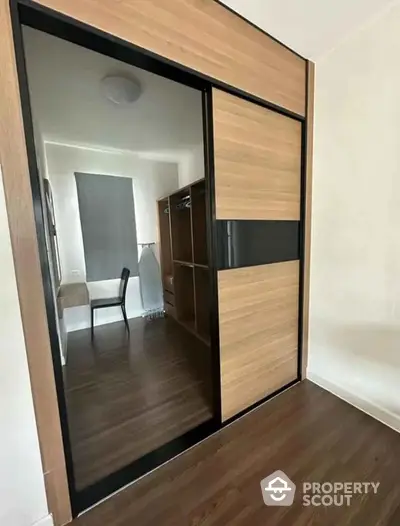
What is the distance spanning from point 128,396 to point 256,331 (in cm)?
125

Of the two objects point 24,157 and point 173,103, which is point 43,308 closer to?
point 24,157

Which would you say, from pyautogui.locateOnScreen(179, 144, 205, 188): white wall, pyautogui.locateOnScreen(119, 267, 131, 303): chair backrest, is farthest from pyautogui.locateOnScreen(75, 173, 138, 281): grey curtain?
pyautogui.locateOnScreen(179, 144, 205, 188): white wall

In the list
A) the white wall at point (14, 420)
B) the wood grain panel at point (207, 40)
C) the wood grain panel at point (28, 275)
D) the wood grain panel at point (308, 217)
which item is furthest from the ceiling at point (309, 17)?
the white wall at point (14, 420)

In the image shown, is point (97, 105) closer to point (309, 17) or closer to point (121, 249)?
point (309, 17)

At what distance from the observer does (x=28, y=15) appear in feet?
3.51

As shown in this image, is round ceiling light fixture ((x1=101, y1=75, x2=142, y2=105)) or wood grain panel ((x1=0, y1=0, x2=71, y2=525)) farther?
round ceiling light fixture ((x1=101, y1=75, x2=142, y2=105))

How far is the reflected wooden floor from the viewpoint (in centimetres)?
174

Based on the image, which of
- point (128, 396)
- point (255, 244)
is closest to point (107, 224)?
point (128, 396)

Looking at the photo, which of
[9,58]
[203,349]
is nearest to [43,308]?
[9,58]

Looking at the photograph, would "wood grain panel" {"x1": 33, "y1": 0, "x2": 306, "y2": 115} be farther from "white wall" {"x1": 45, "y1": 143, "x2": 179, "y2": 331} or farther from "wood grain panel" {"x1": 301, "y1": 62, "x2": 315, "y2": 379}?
"white wall" {"x1": 45, "y1": 143, "x2": 179, "y2": 331}

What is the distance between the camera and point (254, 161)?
1.88m

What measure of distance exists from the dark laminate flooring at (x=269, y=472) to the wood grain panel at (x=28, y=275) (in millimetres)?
379

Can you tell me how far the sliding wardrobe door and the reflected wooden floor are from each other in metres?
0.47

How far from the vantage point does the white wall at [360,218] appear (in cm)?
173
